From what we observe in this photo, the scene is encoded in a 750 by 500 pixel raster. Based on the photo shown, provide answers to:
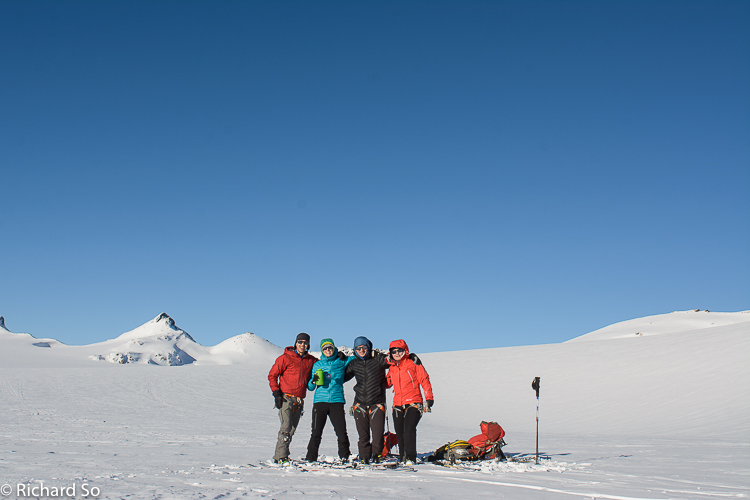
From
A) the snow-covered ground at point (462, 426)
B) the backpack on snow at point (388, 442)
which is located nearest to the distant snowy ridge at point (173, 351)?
the snow-covered ground at point (462, 426)

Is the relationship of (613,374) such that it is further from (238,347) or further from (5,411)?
(238,347)

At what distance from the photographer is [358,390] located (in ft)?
25.3

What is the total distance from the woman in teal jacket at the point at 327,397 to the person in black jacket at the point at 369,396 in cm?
22

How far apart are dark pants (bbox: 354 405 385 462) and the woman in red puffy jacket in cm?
23

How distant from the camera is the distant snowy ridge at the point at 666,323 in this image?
201 ft

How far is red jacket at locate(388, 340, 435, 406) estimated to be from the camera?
299 inches

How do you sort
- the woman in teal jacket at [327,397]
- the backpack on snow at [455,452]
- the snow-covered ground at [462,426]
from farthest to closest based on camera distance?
1. the backpack on snow at [455,452]
2. the woman in teal jacket at [327,397]
3. the snow-covered ground at [462,426]

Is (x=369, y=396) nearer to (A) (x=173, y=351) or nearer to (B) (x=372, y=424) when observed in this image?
(B) (x=372, y=424)

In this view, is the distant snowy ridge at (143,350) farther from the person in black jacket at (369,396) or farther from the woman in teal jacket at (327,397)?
the person in black jacket at (369,396)

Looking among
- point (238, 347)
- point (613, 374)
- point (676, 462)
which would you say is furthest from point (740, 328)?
point (238, 347)

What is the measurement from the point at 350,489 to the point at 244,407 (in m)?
15.0

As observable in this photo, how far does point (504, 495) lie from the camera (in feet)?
17.8

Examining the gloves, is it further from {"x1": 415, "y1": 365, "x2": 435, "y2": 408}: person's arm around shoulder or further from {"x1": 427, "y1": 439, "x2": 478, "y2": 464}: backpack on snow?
{"x1": 427, "y1": 439, "x2": 478, "y2": 464}: backpack on snow

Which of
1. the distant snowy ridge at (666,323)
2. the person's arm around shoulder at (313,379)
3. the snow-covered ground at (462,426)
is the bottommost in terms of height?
the snow-covered ground at (462,426)
